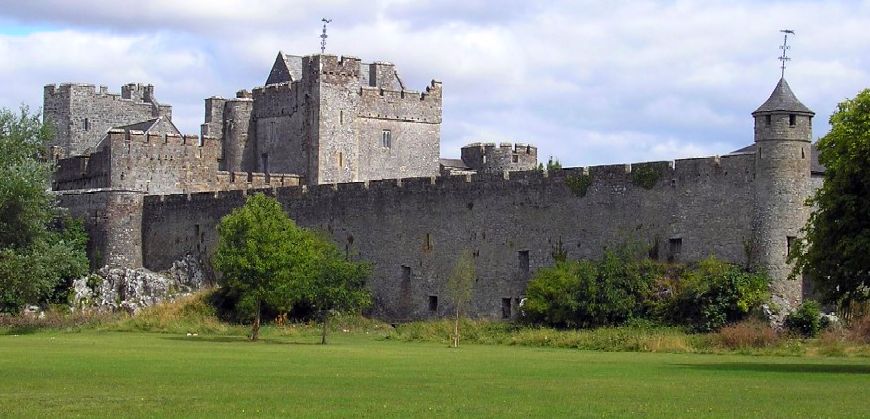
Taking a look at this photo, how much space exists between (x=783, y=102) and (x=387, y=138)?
81.8 feet

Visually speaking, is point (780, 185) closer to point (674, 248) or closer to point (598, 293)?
point (674, 248)

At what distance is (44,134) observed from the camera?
2489 inches

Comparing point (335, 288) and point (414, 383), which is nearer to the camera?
point (414, 383)

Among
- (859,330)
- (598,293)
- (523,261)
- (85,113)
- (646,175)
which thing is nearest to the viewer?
(859,330)

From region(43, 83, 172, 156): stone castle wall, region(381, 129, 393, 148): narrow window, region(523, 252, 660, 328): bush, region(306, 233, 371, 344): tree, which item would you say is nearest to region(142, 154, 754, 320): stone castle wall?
region(523, 252, 660, 328): bush

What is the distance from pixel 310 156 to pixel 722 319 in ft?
81.8

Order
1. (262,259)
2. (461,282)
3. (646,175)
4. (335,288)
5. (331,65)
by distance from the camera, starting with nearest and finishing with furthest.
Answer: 1. (646,175)
2. (335,288)
3. (262,259)
4. (461,282)
5. (331,65)

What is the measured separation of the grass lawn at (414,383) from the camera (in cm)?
2441

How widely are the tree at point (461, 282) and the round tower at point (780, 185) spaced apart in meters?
9.21

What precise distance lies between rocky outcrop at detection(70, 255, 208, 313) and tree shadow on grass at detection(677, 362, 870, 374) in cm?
2842

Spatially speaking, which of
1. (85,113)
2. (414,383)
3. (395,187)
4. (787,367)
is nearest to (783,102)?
(787,367)

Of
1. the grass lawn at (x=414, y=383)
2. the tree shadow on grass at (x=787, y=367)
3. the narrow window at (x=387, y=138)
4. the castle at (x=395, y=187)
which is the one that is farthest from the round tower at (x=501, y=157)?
the tree shadow on grass at (x=787, y=367)

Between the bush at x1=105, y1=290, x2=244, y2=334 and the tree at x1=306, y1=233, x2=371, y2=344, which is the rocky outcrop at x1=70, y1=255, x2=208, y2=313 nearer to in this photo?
the bush at x1=105, y1=290, x2=244, y2=334

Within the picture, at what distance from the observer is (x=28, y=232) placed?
198 feet
